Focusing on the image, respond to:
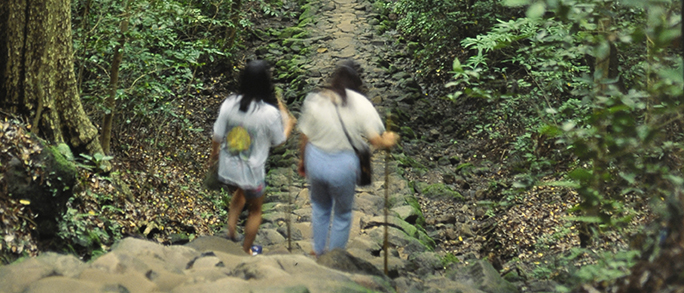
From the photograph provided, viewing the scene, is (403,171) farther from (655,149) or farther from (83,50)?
(655,149)

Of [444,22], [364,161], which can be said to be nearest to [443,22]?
[444,22]

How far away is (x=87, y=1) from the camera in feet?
26.6

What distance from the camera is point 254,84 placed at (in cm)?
518

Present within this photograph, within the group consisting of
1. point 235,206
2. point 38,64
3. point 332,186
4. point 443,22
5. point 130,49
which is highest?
point 38,64

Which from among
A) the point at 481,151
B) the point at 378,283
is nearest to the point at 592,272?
the point at 378,283

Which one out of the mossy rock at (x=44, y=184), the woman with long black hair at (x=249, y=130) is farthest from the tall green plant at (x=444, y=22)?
the mossy rock at (x=44, y=184)

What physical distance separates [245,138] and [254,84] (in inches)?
17.5

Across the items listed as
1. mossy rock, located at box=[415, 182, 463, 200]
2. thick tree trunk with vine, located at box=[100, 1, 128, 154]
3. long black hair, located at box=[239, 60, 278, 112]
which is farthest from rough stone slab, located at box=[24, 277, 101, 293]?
mossy rock, located at box=[415, 182, 463, 200]

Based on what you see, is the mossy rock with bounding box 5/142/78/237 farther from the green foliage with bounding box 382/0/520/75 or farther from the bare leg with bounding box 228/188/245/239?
the green foliage with bounding box 382/0/520/75

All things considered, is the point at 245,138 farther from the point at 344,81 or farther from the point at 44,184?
the point at 44,184

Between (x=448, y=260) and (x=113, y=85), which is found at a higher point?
(x=113, y=85)

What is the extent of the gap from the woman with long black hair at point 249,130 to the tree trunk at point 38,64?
2.40m

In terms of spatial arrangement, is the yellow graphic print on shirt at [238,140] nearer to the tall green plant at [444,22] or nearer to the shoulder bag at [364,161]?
the shoulder bag at [364,161]

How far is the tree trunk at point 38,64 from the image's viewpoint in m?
6.53
